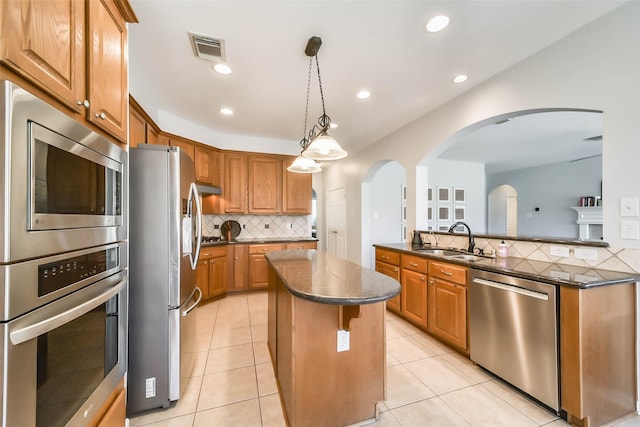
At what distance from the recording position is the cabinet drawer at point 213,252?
3.64 meters

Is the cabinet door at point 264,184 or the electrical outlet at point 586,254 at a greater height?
the cabinet door at point 264,184

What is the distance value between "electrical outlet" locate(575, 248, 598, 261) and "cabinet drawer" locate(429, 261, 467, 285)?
789 millimetres

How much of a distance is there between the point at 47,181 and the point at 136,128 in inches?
89.1

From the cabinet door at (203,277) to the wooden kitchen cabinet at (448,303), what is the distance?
3.00 metres

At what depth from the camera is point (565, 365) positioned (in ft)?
5.27

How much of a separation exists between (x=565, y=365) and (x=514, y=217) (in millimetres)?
8447

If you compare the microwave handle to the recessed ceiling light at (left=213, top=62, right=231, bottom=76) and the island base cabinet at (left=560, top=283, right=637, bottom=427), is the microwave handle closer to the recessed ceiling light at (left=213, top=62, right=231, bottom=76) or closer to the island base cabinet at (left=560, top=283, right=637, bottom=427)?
the recessed ceiling light at (left=213, top=62, right=231, bottom=76)

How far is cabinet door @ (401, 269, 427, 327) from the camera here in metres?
2.75

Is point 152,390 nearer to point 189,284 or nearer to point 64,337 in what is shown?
point 189,284

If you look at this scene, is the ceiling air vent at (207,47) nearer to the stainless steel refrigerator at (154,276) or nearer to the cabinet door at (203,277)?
the stainless steel refrigerator at (154,276)

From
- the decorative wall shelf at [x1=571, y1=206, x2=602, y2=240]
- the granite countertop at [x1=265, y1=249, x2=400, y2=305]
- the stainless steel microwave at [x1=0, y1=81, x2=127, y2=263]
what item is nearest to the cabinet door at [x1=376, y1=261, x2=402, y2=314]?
the granite countertop at [x1=265, y1=249, x2=400, y2=305]

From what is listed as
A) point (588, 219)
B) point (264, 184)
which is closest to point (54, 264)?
point (264, 184)

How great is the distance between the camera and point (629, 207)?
5.57ft

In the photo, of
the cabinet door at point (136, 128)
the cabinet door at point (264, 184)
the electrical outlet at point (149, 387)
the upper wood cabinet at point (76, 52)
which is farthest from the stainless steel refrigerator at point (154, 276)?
the cabinet door at point (264, 184)
